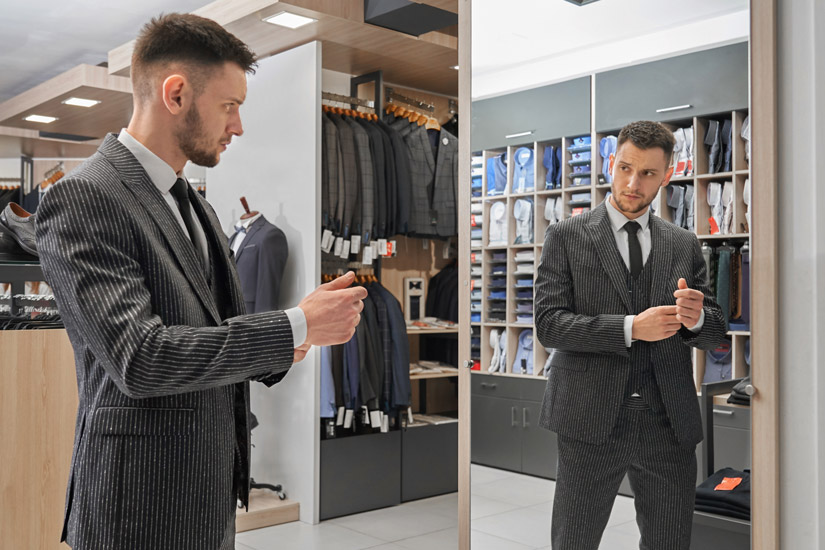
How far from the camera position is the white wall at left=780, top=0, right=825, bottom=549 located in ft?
7.08

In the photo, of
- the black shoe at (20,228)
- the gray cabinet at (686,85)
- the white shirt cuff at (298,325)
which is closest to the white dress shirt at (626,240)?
the gray cabinet at (686,85)

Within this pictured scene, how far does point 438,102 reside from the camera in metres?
5.60

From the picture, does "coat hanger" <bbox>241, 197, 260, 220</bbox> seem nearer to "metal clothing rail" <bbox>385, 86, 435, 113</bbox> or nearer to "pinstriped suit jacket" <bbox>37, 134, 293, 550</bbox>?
"metal clothing rail" <bbox>385, 86, 435, 113</bbox>

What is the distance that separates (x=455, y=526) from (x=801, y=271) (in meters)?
2.66

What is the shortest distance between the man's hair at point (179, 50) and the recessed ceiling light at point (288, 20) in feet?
8.75

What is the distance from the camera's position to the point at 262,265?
432 cm

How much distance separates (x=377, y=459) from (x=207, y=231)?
3.25m

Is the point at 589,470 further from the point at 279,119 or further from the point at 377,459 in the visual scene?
the point at 279,119

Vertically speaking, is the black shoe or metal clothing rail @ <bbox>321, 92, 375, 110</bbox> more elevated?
metal clothing rail @ <bbox>321, 92, 375, 110</bbox>

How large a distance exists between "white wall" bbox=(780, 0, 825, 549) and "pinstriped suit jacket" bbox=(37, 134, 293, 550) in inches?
62.4

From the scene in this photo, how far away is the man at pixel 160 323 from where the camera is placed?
4.17 ft

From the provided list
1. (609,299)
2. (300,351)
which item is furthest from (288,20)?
(300,351)

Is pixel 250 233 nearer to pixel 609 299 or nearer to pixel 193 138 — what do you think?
pixel 609 299

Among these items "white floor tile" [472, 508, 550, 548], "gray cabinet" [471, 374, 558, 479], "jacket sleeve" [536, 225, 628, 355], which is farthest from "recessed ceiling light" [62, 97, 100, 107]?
"white floor tile" [472, 508, 550, 548]
